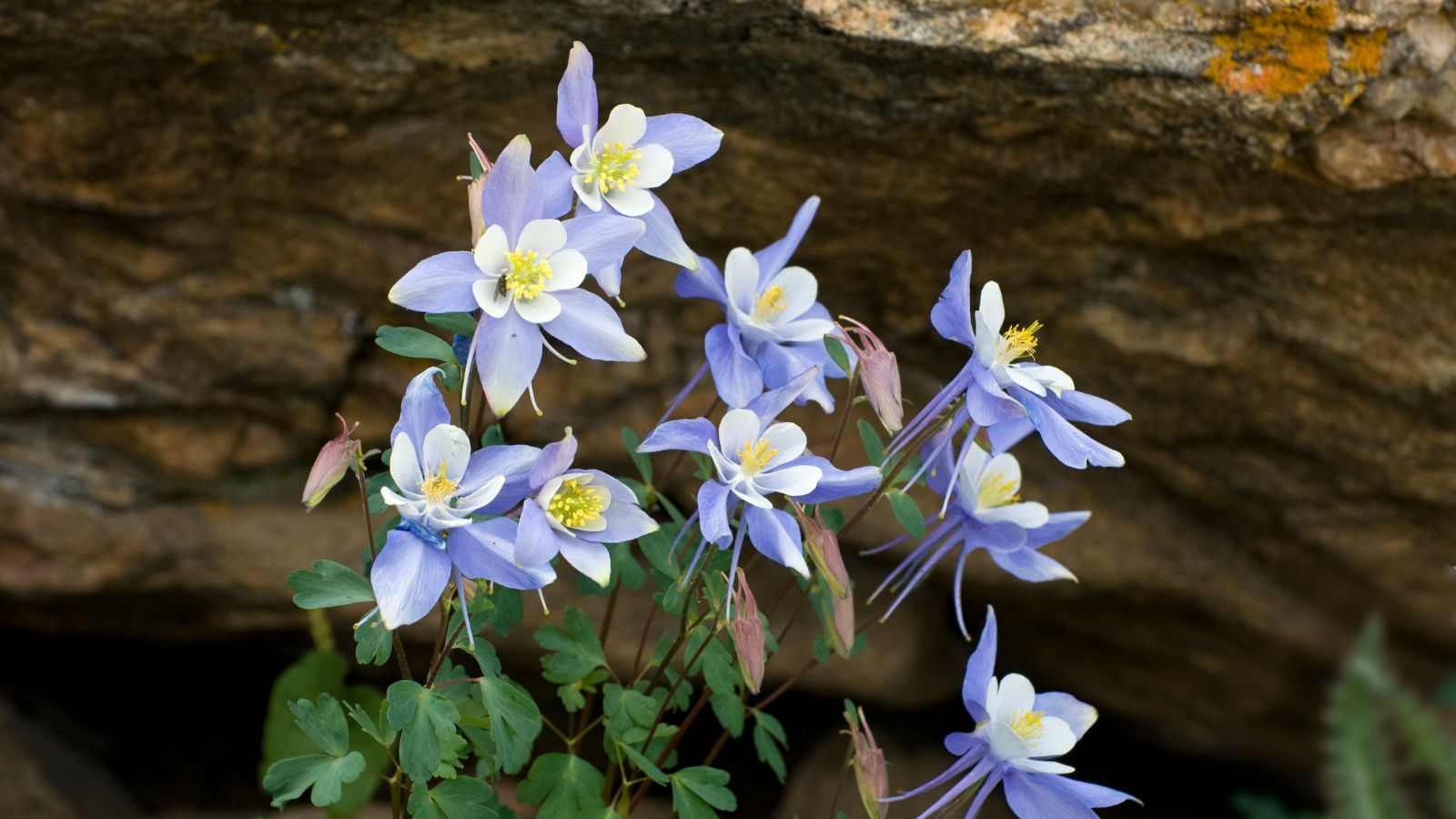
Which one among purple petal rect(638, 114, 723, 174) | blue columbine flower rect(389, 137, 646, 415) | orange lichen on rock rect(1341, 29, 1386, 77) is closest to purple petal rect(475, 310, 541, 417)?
blue columbine flower rect(389, 137, 646, 415)

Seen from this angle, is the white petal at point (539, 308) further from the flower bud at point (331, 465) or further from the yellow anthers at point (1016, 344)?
the yellow anthers at point (1016, 344)

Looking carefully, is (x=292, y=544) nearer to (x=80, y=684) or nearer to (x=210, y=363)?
(x=210, y=363)

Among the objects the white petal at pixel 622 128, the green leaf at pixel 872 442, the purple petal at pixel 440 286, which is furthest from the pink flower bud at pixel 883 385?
the purple petal at pixel 440 286

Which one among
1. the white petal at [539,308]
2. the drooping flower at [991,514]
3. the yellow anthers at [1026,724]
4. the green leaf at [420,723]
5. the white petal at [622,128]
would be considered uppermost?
the white petal at [622,128]

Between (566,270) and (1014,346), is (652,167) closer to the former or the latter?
(566,270)

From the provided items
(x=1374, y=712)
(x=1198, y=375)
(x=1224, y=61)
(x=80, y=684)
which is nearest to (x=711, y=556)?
(x=1224, y=61)

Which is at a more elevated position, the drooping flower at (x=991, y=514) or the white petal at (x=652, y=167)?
the white petal at (x=652, y=167)

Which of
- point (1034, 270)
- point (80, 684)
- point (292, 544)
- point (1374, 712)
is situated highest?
point (1034, 270)

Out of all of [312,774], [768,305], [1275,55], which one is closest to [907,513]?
[768,305]
